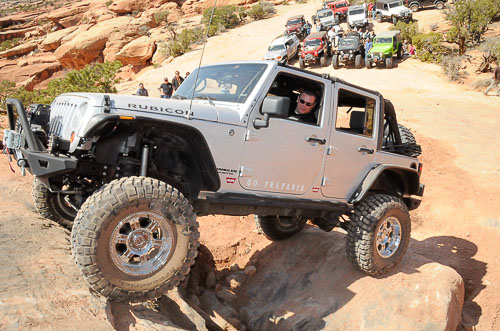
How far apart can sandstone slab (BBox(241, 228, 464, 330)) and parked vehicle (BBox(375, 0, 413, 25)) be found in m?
26.5

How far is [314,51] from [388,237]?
1864cm

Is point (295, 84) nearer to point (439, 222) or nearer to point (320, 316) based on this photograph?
point (320, 316)

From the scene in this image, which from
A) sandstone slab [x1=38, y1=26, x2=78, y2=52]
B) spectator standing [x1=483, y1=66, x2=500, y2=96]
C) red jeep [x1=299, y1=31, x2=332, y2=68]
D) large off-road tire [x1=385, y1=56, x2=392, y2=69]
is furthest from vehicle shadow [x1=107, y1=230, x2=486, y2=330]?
sandstone slab [x1=38, y1=26, x2=78, y2=52]

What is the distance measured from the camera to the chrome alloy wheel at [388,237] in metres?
4.48

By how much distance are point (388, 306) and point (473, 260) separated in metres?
2.83

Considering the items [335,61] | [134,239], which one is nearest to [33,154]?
[134,239]

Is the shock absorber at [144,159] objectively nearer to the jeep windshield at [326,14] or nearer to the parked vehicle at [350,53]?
the parked vehicle at [350,53]

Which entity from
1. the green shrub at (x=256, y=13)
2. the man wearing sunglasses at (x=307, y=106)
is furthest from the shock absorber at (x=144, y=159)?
the green shrub at (x=256, y=13)

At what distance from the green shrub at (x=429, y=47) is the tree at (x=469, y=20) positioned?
823 millimetres

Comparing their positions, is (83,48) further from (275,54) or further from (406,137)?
(406,137)

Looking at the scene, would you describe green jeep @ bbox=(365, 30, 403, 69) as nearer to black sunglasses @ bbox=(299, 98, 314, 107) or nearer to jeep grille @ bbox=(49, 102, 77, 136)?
black sunglasses @ bbox=(299, 98, 314, 107)

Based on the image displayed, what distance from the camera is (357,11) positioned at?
89.5 ft

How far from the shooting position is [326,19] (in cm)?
2883

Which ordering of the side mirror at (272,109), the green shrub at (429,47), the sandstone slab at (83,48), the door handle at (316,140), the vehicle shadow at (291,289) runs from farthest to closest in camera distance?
the sandstone slab at (83,48) → the green shrub at (429,47) → the vehicle shadow at (291,289) → the door handle at (316,140) → the side mirror at (272,109)
